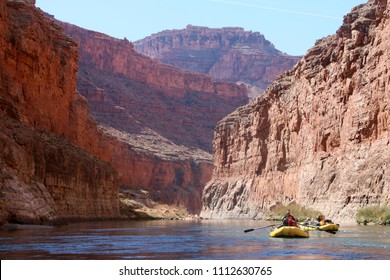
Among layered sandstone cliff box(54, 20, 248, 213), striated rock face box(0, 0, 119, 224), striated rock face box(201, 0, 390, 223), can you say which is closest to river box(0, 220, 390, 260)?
striated rock face box(0, 0, 119, 224)

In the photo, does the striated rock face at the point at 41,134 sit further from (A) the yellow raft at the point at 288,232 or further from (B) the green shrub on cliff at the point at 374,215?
(B) the green shrub on cliff at the point at 374,215

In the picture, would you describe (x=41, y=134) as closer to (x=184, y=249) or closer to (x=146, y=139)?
(x=184, y=249)

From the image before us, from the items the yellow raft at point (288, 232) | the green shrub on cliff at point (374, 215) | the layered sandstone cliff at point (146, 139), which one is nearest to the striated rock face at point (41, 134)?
the yellow raft at point (288, 232)

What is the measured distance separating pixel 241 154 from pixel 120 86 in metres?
78.6

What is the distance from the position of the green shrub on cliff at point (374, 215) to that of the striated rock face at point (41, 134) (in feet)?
78.4

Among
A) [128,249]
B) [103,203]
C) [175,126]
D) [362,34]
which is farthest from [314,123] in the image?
[175,126]

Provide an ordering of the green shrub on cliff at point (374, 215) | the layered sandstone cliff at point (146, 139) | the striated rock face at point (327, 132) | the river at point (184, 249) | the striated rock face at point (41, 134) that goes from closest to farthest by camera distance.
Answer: the river at point (184, 249) < the striated rock face at point (41, 134) < the green shrub on cliff at point (374, 215) < the striated rock face at point (327, 132) < the layered sandstone cliff at point (146, 139)

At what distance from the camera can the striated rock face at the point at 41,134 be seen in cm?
4672

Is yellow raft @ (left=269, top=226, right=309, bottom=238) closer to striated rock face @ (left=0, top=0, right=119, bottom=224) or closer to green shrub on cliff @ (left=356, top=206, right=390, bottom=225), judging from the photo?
striated rock face @ (left=0, top=0, right=119, bottom=224)

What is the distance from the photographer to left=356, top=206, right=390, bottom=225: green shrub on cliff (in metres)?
56.5

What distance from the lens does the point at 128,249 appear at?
3109 cm

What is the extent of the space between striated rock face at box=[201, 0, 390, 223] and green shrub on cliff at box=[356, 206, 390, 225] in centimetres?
102

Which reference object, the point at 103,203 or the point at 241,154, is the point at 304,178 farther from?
the point at 241,154

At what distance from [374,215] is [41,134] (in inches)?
1120
